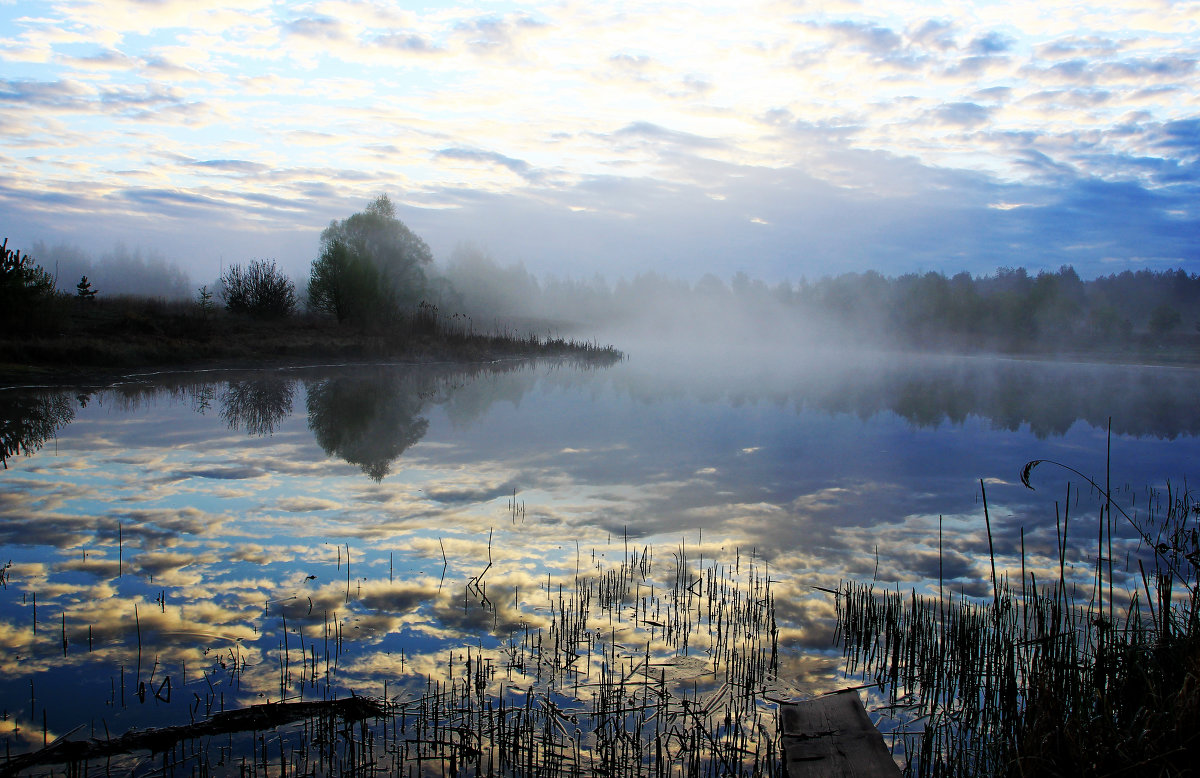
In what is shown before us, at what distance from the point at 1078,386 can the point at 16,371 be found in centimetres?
3445

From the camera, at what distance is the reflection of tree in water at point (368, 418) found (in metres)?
10.5

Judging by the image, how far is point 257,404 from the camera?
49.0ft

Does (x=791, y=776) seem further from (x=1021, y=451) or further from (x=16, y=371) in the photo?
(x=16, y=371)

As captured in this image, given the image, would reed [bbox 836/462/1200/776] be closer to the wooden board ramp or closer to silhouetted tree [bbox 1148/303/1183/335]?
the wooden board ramp

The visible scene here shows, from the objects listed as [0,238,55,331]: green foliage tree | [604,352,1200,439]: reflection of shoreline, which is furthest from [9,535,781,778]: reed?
[0,238,55,331]: green foliage tree

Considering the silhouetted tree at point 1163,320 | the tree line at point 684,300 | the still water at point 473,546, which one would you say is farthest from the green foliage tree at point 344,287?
the silhouetted tree at point 1163,320

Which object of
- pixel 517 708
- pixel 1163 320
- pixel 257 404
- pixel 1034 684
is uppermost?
pixel 1163 320

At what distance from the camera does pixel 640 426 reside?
46.3 ft

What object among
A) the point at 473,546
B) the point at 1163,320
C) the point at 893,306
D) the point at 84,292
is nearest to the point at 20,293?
the point at 84,292

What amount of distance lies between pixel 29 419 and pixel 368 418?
526 centimetres

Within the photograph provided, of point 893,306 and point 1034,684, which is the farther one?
point 893,306

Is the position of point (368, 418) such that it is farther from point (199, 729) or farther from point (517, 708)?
point (517, 708)

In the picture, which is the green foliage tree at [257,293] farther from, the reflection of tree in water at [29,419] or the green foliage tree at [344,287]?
the reflection of tree in water at [29,419]

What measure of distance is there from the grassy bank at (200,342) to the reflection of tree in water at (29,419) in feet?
8.60
